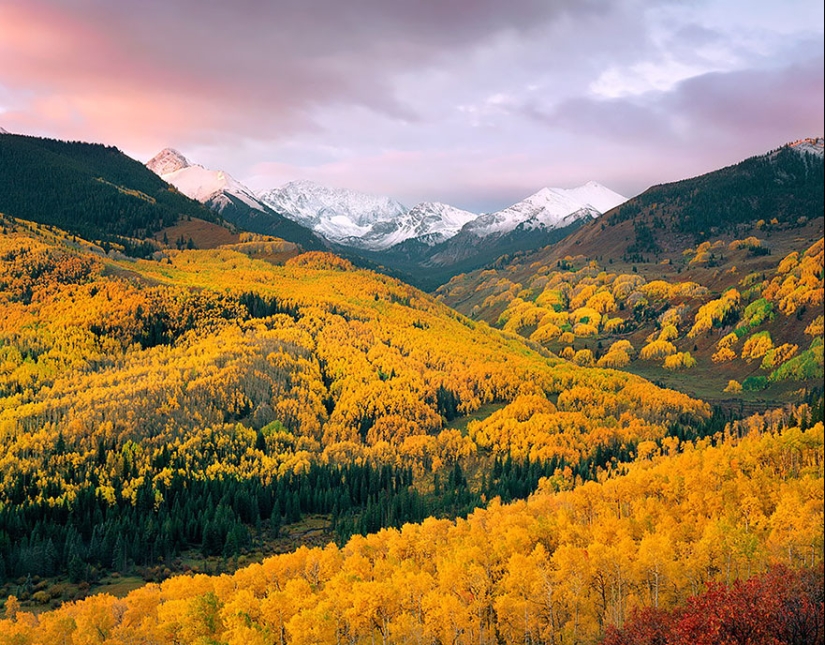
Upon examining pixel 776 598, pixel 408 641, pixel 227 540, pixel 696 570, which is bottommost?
pixel 227 540

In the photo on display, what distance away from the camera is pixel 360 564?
109438mm

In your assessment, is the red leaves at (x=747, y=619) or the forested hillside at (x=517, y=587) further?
the forested hillside at (x=517, y=587)

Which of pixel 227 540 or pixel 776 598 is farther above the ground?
pixel 776 598

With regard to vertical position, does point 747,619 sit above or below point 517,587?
above

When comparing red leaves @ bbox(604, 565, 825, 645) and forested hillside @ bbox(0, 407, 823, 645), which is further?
forested hillside @ bbox(0, 407, 823, 645)

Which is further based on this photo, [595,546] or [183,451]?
[183,451]

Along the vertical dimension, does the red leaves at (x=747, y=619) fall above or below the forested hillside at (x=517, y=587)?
above

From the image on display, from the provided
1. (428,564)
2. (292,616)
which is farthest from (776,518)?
(292,616)

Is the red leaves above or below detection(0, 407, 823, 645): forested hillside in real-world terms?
above

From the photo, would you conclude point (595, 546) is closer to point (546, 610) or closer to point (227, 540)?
point (546, 610)

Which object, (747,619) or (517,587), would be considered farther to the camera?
(517,587)

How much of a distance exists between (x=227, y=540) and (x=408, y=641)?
79.6m

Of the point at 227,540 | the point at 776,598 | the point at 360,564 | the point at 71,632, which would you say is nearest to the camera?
the point at 776,598

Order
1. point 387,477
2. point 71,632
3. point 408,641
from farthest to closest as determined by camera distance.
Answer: point 387,477, point 71,632, point 408,641
